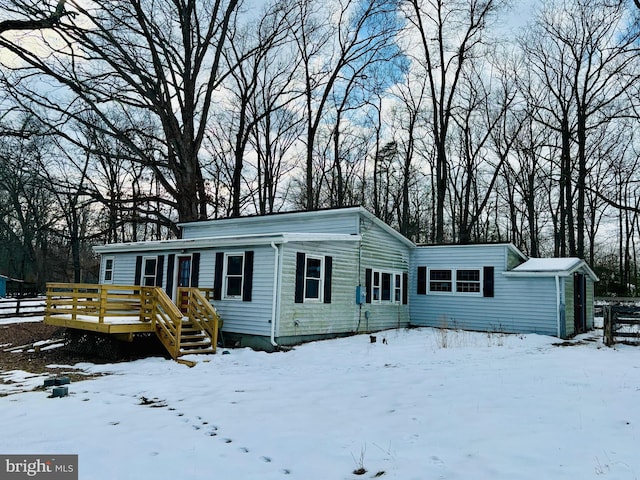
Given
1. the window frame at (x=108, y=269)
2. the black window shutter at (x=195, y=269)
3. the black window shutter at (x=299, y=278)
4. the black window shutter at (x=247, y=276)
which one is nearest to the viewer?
the black window shutter at (x=247, y=276)

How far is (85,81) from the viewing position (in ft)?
61.0

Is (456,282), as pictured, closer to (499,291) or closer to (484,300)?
(484,300)

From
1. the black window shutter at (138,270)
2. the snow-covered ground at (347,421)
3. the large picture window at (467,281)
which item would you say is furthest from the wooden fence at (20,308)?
the large picture window at (467,281)

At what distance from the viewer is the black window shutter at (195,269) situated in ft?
46.1

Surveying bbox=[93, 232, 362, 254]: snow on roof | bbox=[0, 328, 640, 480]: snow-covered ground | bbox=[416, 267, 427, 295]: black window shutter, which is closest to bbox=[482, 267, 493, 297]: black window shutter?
bbox=[416, 267, 427, 295]: black window shutter

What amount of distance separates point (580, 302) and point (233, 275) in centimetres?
1332

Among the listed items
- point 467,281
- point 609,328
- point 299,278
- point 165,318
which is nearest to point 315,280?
point 299,278

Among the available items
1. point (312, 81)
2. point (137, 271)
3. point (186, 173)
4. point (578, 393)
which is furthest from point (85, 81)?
point (578, 393)

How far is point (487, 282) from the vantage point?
55.5 ft

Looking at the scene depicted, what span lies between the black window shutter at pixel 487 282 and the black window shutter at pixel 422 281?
236cm

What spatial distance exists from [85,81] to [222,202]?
1377cm

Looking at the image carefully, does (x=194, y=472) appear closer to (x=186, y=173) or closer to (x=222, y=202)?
(x=186, y=173)

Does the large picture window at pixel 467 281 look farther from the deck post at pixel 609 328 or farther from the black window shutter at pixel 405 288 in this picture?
the deck post at pixel 609 328

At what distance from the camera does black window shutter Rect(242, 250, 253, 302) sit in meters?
12.8
